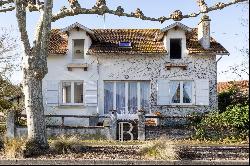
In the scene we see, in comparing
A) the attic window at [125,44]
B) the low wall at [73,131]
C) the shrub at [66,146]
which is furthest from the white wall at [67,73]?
the shrub at [66,146]

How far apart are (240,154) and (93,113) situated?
1419 centimetres

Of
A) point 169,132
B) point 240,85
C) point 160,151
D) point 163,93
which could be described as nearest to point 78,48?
point 163,93

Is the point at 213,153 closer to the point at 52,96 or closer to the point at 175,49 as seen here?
the point at 175,49

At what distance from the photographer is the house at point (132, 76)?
26484 millimetres

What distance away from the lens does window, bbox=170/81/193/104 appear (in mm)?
26719

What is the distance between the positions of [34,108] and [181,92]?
Answer: 44.5 ft

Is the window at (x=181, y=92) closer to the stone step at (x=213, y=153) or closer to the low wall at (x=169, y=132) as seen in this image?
the low wall at (x=169, y=132)

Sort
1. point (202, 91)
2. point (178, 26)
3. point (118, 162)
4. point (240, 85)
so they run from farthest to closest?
point (178, 26) < point (202, 91) < point (240, 85) < point (118, 162)

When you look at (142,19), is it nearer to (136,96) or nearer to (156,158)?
(156,158)

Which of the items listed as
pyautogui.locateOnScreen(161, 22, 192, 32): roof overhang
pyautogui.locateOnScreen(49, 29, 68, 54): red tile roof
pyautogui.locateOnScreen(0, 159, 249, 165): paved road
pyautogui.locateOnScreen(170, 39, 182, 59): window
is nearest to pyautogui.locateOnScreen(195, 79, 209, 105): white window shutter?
pyautogui.locateOnScreen(170, 39, 182, 59): window

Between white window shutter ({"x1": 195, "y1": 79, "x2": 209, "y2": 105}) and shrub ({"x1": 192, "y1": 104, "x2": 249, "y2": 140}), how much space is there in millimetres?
5260

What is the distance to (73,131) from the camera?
69.2ft

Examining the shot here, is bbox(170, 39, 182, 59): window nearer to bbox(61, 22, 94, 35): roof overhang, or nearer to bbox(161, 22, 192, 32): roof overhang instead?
bbox(161, 22, 192, 32): roof overhang

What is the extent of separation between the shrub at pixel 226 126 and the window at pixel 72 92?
868 cm
